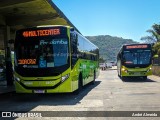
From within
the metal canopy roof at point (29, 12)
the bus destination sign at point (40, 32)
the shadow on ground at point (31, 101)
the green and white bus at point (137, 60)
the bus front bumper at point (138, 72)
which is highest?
the metal canopy roof at point (29, 12)

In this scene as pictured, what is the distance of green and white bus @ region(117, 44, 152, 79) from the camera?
27000mm

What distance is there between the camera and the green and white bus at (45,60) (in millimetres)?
14094

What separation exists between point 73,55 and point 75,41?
3.53 feet

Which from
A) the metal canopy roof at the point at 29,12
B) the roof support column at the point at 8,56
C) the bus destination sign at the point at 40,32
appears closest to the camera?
the bus destination sign at the point at 40,32

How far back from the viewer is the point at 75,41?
1556cm

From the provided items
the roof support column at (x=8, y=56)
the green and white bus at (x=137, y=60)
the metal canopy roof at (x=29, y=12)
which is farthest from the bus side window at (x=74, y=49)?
the green and white bus at (x=137, y=60)

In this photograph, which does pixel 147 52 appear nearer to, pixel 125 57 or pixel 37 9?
pixel 125 57

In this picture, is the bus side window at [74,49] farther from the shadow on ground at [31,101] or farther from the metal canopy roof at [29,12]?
the metal canopy roof at [29,12]

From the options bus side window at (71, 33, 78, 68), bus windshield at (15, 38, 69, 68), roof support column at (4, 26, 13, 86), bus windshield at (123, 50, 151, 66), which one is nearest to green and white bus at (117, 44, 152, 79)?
bus windshield at (123, 50, 151, 66)

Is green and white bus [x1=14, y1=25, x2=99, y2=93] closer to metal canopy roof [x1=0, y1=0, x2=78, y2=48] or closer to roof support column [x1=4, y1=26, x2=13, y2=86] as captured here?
metal canopy roof [x1=0, y1=0, x2=78, y2=48]

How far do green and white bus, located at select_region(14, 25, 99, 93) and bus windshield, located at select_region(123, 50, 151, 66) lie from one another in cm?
1307

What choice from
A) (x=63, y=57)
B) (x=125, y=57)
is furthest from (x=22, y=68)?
(x=125, y=57)

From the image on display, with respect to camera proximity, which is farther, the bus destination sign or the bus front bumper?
the bus front bumper

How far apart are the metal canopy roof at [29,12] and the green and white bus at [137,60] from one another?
666 centimetres
